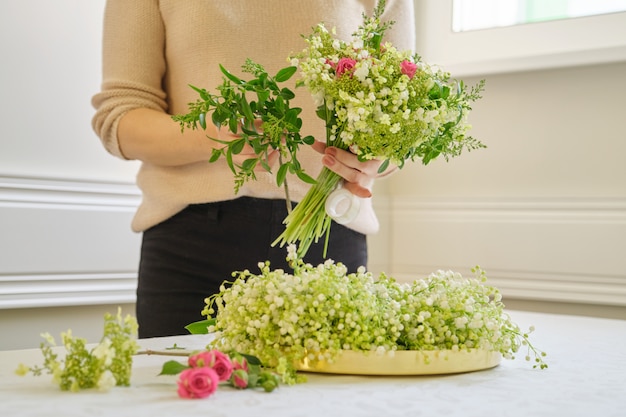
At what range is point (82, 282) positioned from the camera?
1.98 meters

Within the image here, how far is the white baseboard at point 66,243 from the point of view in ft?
6.03

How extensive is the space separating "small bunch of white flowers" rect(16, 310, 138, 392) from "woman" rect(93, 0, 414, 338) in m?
0.69

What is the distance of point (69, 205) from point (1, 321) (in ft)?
1.05

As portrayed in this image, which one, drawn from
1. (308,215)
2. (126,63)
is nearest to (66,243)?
(126,63)

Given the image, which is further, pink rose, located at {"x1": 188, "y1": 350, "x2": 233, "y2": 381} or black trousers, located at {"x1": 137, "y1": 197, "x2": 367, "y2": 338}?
black trousers, located at {"x1": 137, "y1": 197, "x2": 367, "y2": 338}

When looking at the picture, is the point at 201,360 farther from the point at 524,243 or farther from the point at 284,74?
the point at 524,243

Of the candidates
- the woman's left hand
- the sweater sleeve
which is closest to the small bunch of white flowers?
the woman's left hand

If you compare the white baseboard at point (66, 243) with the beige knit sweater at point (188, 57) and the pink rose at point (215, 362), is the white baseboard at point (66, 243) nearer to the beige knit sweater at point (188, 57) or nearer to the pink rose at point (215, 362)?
the beige knit sweater at point (188, 57)

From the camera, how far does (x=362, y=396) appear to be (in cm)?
74

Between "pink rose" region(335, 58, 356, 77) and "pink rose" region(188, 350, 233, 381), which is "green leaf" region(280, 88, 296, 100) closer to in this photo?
"pink rose" region(335, 58, 356, 77)

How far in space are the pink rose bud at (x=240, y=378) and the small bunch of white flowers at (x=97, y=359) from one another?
A: 96 mm

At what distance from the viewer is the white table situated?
65 centimetres

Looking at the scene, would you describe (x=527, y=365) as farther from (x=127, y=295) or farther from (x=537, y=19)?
(x=537, y=19)

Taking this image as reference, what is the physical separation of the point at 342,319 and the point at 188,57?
0.82 m
